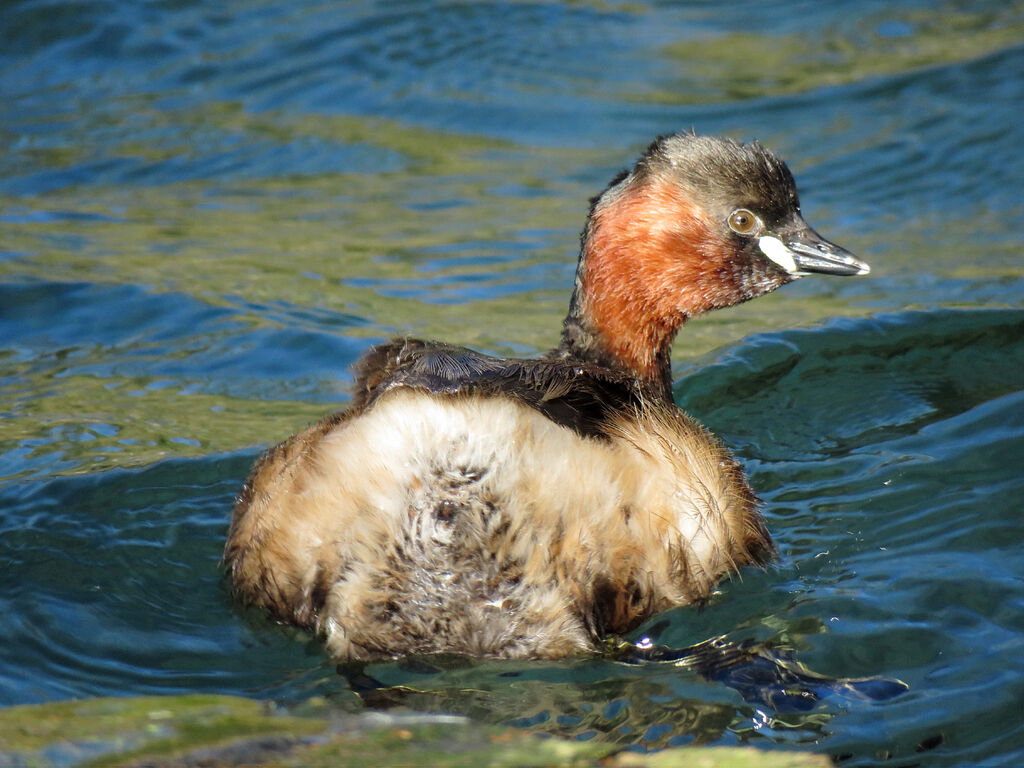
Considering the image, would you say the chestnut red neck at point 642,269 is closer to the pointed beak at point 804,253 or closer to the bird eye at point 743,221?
the bird eye at point 743,221

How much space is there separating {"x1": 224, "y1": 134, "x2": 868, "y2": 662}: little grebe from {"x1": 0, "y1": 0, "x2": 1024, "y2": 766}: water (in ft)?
0.52

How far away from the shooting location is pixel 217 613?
3.98 meters

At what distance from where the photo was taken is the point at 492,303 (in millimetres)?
7230

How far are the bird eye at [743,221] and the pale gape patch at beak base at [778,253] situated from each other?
6 cm

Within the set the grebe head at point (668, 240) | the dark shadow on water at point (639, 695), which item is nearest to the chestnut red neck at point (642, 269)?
the grebe head at point (668, 240)

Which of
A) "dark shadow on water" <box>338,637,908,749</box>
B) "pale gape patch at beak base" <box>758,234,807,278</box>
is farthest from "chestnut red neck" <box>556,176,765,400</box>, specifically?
"dark shadow on water" <box>338,637,908,749</box>

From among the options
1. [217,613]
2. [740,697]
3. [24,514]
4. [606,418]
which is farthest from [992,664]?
[24,514]

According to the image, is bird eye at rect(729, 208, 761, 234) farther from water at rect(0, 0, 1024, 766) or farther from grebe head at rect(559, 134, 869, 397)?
water at rect(0, 0, 1024, 766)

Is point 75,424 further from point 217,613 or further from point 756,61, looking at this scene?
point 756,61

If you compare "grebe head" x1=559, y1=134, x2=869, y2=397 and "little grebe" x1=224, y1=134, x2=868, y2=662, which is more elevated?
"grebe head" x1=559, y1=134, x2=869, y2=397

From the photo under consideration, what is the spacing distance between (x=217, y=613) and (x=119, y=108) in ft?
21.8

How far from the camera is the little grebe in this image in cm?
322

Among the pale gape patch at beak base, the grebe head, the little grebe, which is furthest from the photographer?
the pale gape patch at beak base

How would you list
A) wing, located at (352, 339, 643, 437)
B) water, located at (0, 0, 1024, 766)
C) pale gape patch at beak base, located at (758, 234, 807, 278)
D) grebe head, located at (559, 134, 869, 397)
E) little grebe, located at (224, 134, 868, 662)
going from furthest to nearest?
pale gape patch at beak base, located at (758, 234, 807, 278), grebe head, located at (559, 134, 869, 397), water, located at (0, 0, 1024, 766), wing, located at (352, 339, 643, 437), little grebe, located at (224, 134, 868, 662)
